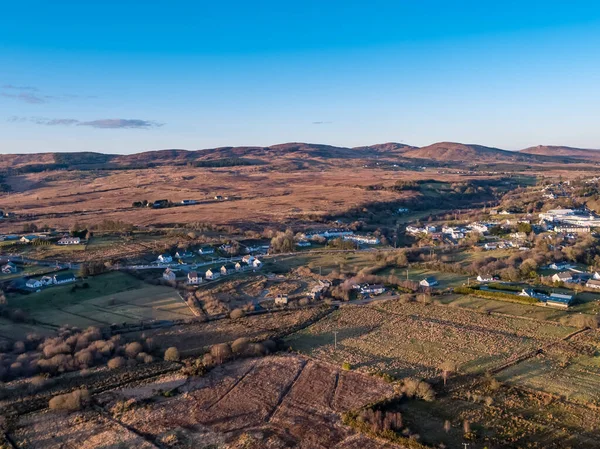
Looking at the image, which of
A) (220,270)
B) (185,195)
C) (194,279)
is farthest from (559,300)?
(185,195)

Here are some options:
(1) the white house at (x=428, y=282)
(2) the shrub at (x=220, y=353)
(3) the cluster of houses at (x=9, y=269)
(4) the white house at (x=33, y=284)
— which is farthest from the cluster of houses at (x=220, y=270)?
(1) the white house at (x=428, y=282)

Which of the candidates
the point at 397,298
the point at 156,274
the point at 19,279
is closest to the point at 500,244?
the point at 397,298

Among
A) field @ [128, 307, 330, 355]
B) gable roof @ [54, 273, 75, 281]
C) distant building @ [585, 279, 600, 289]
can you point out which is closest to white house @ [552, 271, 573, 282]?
distant building @ [585, 279, 600, 289]

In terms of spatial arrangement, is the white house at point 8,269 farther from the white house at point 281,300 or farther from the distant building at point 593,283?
the distant building at point 593,283

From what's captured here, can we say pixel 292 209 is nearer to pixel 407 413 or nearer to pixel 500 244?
pixel 500 244

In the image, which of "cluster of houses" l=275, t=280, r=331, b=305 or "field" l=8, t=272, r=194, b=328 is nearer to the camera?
"field" l=8, t=272, r=194, b=328

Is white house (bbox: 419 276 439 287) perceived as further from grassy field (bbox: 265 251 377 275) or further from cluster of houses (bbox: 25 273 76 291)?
cluster of houses (bbox: 25 273 76 291)
